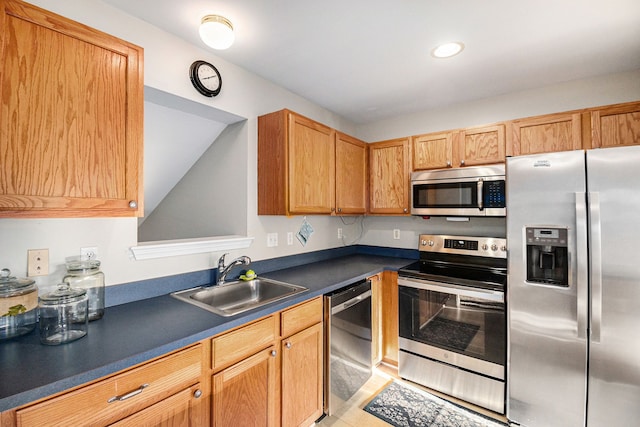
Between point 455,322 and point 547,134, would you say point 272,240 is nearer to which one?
point 455,322

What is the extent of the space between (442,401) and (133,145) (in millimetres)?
2584

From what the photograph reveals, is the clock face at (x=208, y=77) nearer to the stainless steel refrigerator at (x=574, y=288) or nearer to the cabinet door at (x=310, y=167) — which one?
the cabinet door at (x=310, y=167)

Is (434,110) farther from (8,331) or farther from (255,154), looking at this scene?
(8,331)

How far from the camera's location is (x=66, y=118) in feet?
3.74

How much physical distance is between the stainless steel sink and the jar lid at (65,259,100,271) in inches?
17.1

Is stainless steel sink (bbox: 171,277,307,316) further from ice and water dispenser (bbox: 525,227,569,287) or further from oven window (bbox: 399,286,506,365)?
ice and water dispenser (bbox: 525,227,569,287)

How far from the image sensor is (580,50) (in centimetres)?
188

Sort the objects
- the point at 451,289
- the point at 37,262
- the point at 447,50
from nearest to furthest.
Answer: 1. the point at 37,262
2. the point at 447,50
3. the point at 451,289

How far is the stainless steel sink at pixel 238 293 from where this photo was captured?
1751 mm

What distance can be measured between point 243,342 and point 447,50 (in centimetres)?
211

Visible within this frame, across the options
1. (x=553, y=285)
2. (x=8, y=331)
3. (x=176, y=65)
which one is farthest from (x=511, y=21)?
(x=8, y=331)

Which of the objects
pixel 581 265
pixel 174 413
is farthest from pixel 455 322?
pixel 174 413

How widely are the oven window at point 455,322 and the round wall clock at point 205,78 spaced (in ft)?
6.74

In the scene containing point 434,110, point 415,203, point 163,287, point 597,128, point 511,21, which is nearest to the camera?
point 511,21
